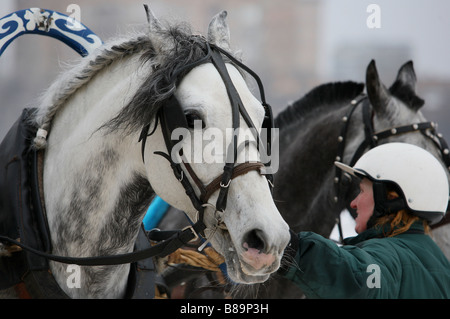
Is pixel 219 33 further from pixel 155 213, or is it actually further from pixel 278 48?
pixel 278 48

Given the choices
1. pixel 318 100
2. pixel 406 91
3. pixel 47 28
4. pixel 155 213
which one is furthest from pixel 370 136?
pixel 47 28

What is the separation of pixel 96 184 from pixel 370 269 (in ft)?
3.60

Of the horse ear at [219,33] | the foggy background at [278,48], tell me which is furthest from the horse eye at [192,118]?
the foggy background at [278,48]

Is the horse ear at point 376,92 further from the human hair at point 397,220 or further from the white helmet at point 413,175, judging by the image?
the human hair at point 397,220

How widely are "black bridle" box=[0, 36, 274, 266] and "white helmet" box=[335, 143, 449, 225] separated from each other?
524 mm

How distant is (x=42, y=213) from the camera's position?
2.38 m

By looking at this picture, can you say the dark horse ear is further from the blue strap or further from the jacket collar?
the blue strap

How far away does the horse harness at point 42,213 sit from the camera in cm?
210

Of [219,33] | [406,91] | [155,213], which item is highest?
[219,33]

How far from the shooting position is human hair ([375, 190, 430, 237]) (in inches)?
95.6

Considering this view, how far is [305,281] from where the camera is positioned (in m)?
2.13

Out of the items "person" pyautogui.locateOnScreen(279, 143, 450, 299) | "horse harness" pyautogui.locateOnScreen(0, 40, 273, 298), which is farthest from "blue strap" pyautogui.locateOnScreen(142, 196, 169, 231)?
"person" pyautogui.locateOnScreen(279, 143, 450, 299)

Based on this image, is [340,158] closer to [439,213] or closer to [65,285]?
[439,213]

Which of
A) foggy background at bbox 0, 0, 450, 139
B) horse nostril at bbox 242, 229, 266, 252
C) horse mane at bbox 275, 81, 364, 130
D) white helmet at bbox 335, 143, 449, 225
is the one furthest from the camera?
foggy background at bbox 0, 0, 450, 139
